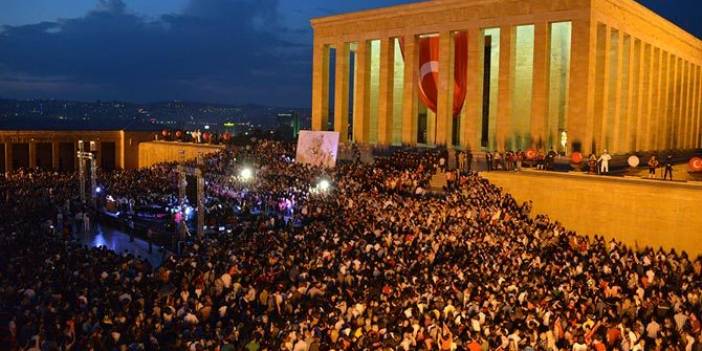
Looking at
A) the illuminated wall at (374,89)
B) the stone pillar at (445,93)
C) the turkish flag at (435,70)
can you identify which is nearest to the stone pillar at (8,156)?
the illuminated wall at (374,89)

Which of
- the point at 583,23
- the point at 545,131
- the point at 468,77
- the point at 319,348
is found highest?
the point at 583,23

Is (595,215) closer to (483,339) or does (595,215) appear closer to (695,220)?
(695,220)

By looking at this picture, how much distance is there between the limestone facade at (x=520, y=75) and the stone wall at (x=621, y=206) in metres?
7.44

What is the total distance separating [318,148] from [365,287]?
1588 centimetres

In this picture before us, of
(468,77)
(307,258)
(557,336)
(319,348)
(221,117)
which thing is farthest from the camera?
(221,117)

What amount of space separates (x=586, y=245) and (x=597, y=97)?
13953 mm

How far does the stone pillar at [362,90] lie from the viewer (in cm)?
3706

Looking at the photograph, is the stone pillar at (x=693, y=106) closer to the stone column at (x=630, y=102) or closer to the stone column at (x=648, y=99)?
the stone column at (x=648, y=99)

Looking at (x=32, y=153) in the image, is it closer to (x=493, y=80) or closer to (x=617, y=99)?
(x=493, y=80)

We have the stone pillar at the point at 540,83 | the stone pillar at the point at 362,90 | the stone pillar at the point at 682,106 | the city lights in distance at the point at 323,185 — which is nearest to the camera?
the city lights in distance at the point at 323,185

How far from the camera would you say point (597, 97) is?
2981 centimetres

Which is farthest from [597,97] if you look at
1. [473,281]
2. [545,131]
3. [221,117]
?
[221,117]

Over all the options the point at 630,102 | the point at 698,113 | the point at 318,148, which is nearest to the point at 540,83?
the point at 630,102

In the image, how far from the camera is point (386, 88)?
3584 cm
